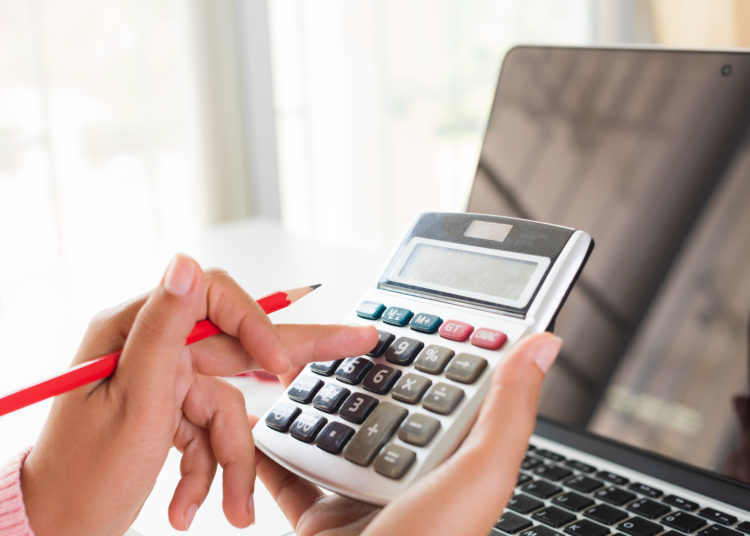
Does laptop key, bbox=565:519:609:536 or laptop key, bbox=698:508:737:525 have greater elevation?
laptop key, bbox=565:519:609:536

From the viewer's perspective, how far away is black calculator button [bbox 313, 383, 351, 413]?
0.52m

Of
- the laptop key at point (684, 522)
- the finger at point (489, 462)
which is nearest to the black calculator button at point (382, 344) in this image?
the finger at point (489, 462)

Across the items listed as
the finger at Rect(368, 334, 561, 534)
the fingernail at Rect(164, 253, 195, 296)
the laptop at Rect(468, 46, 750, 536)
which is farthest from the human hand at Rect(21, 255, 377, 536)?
the laptop at Rect(468, 46, 750, 536)

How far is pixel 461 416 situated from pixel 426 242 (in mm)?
148

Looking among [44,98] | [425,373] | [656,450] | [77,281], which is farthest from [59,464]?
[44,98]

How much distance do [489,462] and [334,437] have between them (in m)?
0.11

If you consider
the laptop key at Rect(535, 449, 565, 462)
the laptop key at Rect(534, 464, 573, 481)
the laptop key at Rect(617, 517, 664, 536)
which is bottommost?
the laptop key at Rect(535, 449, 565, 462)

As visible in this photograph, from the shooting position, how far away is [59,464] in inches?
18.5

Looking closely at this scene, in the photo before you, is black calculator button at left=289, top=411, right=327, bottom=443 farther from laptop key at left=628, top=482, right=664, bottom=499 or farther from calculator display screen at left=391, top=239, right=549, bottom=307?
laptop key at left=628, top=482, right=664, bottom=499

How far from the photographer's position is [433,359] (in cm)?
50

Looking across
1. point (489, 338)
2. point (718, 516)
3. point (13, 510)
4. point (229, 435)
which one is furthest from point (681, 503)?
point (13, 510)

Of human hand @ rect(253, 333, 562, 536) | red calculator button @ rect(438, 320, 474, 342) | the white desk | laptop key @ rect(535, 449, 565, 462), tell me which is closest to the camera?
human hand @ rect(253, 333, 562, 536)

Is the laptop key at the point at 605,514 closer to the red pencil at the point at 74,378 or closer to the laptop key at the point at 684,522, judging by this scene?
the laptop key at the point at 684,522

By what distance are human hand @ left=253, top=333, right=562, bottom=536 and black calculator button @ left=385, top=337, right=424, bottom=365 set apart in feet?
0.22
